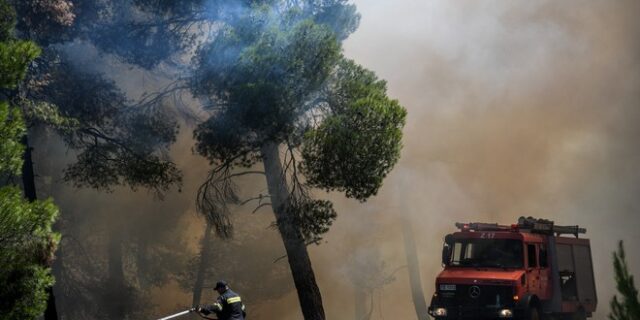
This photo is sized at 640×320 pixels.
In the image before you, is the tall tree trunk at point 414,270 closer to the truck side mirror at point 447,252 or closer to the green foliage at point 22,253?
the truck side mirror at point 447,252

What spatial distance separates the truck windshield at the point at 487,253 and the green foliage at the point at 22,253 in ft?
26.0

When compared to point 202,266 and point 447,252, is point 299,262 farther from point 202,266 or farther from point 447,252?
point 202,266

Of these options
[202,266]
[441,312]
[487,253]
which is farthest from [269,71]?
[202,266]

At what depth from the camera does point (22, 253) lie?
10.1 metres

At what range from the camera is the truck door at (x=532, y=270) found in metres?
14.2

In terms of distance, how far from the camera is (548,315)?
1491cm

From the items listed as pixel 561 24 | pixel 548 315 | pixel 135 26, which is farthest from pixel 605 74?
pixel 135 26

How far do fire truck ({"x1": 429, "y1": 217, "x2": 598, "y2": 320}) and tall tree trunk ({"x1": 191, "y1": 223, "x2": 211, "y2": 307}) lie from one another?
14922 mm

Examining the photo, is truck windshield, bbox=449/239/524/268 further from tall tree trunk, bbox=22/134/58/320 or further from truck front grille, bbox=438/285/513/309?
tall tree trunk, bbox=22/134/58/320

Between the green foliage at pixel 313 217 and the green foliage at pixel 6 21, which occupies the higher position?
the green foliage at pixel 6 21

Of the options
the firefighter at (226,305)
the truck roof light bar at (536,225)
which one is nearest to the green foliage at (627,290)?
the firefighter at (226,305)

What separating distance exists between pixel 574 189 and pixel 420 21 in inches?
363

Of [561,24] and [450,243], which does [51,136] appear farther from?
[561,24]

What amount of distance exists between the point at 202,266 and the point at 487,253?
1607cm
